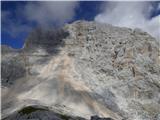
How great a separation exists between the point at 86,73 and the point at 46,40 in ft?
60.9

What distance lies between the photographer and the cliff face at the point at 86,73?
260 ft

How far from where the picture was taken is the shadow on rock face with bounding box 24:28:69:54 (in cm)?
10000

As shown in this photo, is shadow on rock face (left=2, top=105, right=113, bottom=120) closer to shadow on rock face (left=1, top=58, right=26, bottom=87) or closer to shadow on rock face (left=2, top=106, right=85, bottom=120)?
shadow on rock face (left=2, top=106, right=85, bottom=120)

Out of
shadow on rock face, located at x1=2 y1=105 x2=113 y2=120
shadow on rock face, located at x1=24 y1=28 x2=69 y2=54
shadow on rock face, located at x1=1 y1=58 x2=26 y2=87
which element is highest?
shadow on rock face, located at x1=24 y1=28 x2=69 y2=54

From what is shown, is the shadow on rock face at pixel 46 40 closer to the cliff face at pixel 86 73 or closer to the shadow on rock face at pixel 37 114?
the cliff face at pixel 86 73

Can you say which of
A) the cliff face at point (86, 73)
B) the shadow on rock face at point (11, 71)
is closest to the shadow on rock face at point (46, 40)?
the cliff face at point (86, 73)

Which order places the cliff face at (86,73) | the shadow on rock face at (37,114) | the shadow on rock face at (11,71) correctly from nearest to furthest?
the shadow on rock face at (37,114)
the cliff face at (86,73)
the shadow on rock face at (11,71)

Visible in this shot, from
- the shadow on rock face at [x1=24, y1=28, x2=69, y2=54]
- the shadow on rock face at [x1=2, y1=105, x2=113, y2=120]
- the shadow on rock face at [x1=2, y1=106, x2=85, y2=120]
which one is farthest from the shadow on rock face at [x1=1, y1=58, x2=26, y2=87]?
the shadow on rock face at [x1=2, y1=106, x2=85, y2=120]

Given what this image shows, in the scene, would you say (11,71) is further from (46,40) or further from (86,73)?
(86,73)

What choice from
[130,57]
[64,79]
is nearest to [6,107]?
[64,79]

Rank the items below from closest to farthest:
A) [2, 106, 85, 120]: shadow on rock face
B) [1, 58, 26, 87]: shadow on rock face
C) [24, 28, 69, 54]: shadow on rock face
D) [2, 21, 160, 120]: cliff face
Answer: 1. [2, 106, 85, 120]: shadow on rock face
2. [2, 21, 160, 120]: cliff face
3. [1, 58, 26, 87]: shadow on rock face
4. [24, 28, 69, 54]: shadow on rock face

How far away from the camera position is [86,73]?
90062 mm

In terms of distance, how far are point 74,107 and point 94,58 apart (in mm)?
23482

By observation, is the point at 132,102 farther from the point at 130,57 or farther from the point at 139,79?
the point at 130,57
